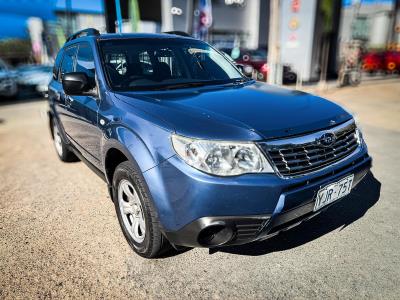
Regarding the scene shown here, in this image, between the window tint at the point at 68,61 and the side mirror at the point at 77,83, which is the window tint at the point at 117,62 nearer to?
the side mirror at the point at 77,83

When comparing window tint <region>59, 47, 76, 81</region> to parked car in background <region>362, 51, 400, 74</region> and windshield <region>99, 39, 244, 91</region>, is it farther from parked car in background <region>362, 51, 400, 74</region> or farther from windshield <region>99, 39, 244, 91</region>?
parked car in background <region>362, 51, 400, 74</region>

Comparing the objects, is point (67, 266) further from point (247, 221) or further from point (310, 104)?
point (310, 104)

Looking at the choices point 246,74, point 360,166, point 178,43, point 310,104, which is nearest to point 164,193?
point 310,104

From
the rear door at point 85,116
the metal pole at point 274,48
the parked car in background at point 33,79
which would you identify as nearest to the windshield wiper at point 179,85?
the rear door at point 85,116

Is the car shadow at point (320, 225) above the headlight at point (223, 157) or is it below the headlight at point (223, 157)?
below

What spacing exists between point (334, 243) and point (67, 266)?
7.15 ft

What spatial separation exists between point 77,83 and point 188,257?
5.77 feet

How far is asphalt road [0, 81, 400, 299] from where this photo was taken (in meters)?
2.38

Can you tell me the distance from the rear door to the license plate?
1.89m

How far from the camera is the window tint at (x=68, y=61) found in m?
4.03

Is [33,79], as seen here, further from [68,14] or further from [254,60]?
[254,60]

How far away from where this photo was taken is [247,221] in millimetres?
2133

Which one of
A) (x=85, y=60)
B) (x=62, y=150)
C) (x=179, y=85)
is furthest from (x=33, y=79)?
(x=179, y=85)

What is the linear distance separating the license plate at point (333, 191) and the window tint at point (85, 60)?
2.24 metres
